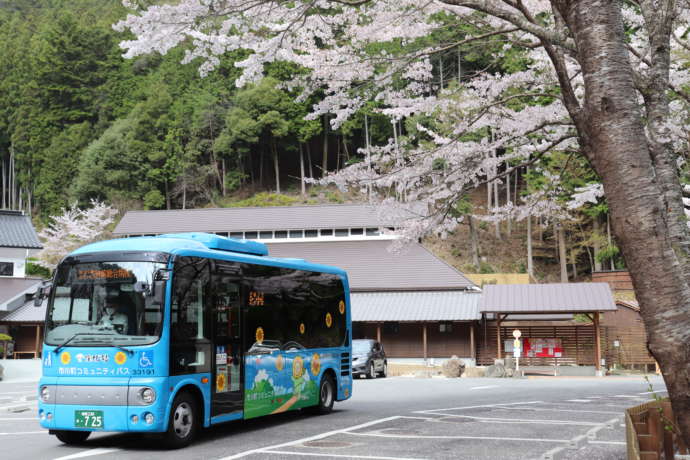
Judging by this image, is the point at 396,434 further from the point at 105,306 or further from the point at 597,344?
the point at 597,344

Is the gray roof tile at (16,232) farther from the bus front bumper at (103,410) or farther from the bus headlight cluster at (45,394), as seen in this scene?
the bus front bumper at (103,410)

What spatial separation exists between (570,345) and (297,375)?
21.8 meters

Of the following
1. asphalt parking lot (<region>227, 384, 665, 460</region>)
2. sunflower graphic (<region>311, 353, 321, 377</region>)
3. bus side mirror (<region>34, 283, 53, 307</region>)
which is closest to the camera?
asphalt parking lot (<region>227, 384, 665, 460</region>)

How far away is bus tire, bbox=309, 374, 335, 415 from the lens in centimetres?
1275

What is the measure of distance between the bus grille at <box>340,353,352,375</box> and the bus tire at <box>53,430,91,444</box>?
5391 millimetres

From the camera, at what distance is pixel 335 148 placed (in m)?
72.9

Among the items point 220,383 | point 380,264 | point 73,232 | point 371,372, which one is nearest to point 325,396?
point 220,383

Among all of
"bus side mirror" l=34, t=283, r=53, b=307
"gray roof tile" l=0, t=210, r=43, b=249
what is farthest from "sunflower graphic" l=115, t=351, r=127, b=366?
"gray roof tile" l=0, t=210, r=43, b=249

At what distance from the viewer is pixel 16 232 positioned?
42281 millimetres

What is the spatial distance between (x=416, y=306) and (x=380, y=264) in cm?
548

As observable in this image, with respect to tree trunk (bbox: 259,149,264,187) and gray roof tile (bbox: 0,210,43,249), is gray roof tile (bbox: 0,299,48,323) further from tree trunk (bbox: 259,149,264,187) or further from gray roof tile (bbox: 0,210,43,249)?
tree trunk (bbox: 259,149,264,187)

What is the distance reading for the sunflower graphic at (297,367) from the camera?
11.7 meters

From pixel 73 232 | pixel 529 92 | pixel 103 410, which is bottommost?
pixel 103 410

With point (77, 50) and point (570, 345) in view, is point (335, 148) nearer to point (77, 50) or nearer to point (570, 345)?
point (77, 50)
